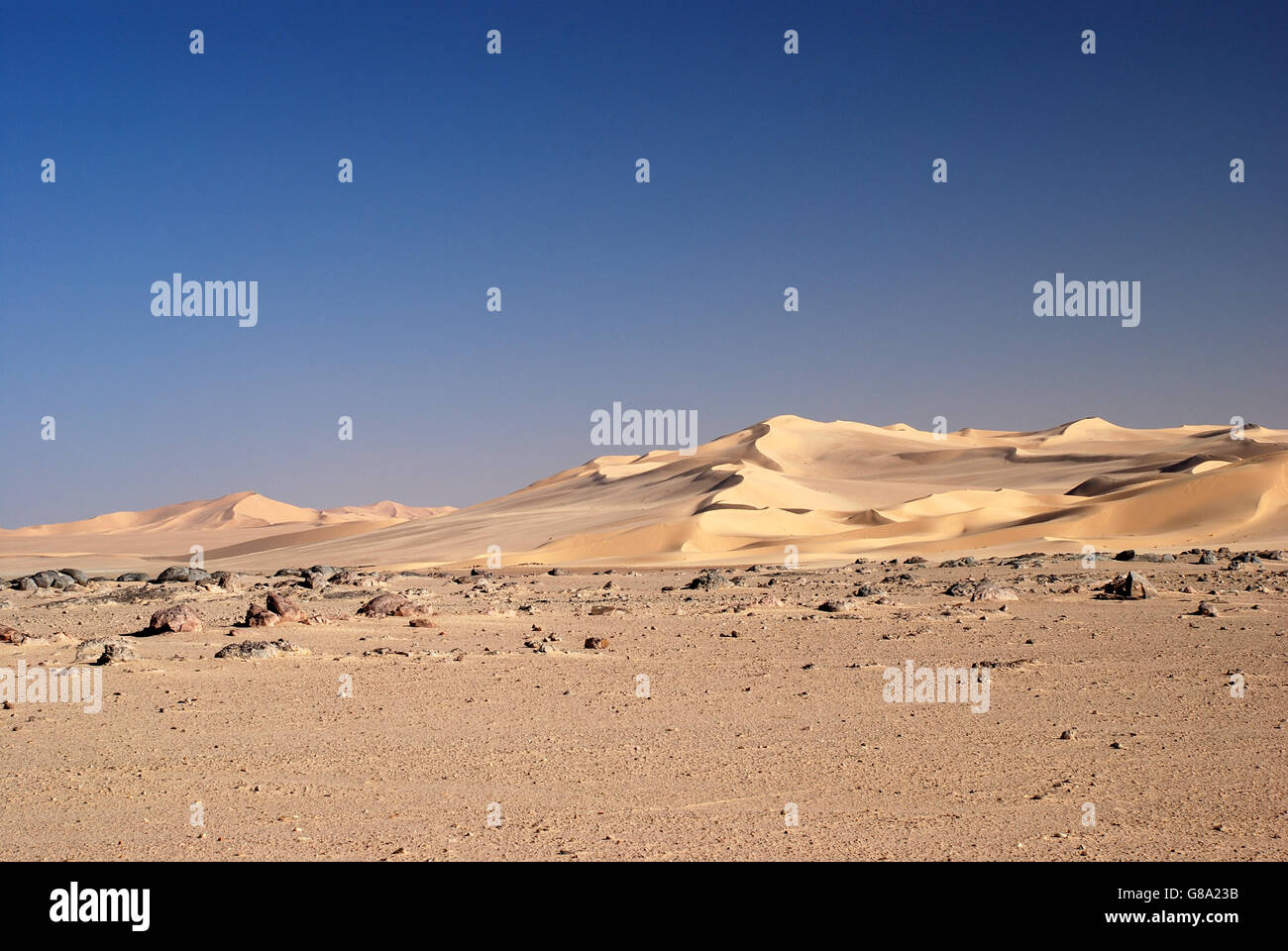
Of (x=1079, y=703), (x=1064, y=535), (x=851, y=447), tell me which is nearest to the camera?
(x=1079, y=703)

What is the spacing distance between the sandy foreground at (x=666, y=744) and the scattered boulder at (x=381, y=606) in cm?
97

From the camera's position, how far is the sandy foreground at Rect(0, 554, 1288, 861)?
569 centimetres

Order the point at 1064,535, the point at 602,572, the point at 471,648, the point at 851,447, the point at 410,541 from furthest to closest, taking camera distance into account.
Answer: the point at 851,447, the point at 410,541, the point at 1064,535, the point at 602,572, the point at 471,648

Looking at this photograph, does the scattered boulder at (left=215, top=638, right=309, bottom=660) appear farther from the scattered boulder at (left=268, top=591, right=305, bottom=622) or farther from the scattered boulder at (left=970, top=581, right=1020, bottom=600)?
the scattered boulder at (left=970, top=581, right=1020, bottom=600)

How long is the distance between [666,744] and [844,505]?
51.8 m

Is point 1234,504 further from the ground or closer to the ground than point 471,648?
further from the ground

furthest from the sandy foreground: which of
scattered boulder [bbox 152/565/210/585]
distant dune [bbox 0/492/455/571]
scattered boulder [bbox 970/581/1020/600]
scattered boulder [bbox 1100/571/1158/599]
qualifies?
distant dune [bbox 0/492/455/571]

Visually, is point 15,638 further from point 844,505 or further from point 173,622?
point 844,505

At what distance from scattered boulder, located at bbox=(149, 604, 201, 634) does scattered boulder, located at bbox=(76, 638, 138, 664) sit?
6.25 ft

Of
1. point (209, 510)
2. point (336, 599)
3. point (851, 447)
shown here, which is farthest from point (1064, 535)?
point (209, 510)

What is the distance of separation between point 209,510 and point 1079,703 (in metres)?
139
